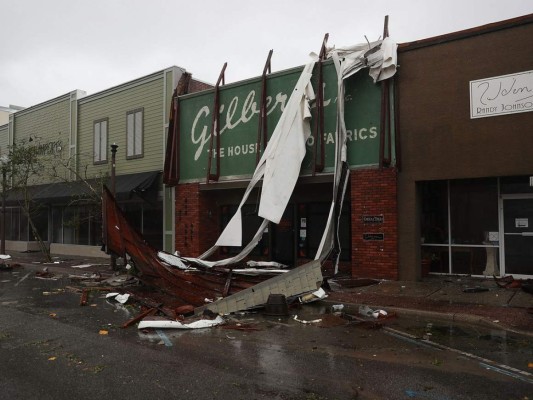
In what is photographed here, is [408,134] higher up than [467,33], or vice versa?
[467,33]

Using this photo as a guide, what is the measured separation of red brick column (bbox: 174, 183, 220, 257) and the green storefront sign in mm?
551

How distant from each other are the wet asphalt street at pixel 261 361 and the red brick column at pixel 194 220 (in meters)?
7.09

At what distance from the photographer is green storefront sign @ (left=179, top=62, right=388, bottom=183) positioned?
1214 centimetres

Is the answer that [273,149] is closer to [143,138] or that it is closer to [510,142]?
[510,142]

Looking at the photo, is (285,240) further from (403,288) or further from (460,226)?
(460,226)

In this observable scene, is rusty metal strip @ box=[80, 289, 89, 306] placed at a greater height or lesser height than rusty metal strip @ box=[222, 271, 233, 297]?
lesser

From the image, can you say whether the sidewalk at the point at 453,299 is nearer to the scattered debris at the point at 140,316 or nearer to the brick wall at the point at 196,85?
the scattered debris at the point at 140,316

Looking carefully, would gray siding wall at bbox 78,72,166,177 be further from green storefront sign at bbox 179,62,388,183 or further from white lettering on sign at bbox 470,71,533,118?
white lettering on sign at bbox 470,71,533,118

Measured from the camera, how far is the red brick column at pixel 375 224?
1155 centimetres

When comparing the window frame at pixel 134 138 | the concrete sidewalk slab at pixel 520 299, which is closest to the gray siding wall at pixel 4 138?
the window frame at pixel 134 138

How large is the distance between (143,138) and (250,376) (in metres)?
14.2

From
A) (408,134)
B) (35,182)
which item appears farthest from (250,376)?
(35,182)

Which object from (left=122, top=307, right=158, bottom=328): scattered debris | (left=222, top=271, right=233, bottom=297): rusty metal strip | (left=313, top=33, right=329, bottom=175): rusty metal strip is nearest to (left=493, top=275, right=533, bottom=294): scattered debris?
(left=313, top=33, right=329, bottom=175): rusty metal strip

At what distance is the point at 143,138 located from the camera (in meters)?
17.9
